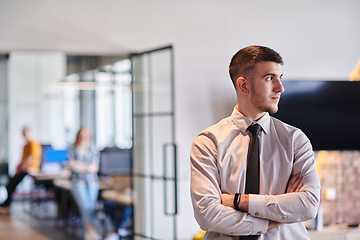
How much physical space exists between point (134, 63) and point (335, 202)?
9.05ft

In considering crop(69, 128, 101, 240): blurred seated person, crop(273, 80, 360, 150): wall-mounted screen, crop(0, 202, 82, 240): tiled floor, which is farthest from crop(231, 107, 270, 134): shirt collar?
crop(0, 202, 82, 240): tiled floor

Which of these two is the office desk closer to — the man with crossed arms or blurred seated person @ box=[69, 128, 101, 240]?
blurred seated person @ box=[69, 128, 101, 240]

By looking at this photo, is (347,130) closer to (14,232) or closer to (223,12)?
(223,12)

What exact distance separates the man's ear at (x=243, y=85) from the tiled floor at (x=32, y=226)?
5.19 m

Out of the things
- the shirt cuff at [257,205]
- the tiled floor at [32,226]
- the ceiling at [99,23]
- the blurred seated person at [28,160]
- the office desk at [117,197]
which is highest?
the ceiling at [99,23]

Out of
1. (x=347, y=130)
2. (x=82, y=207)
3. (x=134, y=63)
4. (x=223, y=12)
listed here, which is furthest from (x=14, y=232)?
(x=347, y=130)

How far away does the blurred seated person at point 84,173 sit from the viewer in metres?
6.38

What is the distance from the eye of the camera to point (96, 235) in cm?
603

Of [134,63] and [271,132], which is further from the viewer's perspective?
[134,63]

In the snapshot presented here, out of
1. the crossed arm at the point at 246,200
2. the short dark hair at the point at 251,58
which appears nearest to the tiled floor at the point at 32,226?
the crossed arm at the point at 246,200

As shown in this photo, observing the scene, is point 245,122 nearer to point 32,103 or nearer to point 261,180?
point 261,180

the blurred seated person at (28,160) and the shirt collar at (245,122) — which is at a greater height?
the shirt collar at (245,122)

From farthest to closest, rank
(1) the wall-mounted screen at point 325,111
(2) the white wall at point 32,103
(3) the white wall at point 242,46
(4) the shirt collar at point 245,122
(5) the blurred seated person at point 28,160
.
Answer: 1. (2) the white wall at point 32,103
2. (5) the blurred seated person at point 28,160
3. (3) the white wall at point 242,46
4. (1) the wall-mounted screen at point 325,111
5. (4) the shirt collar at point 245,122

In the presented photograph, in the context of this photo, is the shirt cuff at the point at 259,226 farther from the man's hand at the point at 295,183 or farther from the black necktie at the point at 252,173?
the man's hand at the point at 295,183
